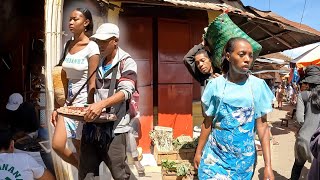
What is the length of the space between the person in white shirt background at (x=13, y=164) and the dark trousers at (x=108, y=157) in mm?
408

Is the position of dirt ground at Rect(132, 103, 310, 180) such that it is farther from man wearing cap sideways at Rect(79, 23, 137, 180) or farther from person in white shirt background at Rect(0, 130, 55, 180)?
person in white shirt background at Rect(0, 130, 55, 180)

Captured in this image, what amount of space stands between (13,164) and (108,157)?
76 cm

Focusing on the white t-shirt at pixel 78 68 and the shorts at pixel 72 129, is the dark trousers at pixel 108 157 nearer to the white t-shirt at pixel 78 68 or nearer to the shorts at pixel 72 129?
the shorts at pixel 72 129

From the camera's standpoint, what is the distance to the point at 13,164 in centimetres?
271

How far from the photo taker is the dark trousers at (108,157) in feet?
10.2

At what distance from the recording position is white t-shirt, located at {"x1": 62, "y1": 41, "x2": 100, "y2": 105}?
3385mm

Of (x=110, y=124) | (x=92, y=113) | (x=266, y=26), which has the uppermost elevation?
(x=266, y=26)

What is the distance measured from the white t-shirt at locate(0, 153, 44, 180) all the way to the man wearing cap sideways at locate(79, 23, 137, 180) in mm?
510

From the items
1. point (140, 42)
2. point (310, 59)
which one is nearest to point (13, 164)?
point (140, 42)

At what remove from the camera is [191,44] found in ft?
24.6

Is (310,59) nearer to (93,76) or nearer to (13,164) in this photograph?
(93,76)

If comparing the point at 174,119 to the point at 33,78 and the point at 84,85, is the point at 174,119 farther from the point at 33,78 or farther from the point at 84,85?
the point at 84,85

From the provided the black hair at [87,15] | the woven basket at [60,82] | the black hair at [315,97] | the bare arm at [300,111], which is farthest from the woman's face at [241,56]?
the bare arm at [300,111]

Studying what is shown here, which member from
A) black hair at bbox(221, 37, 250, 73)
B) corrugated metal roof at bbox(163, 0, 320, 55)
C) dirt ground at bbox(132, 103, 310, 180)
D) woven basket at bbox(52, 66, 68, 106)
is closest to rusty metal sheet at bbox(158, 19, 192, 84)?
corrugated metal roof at bbox(163, 0, 320, 55)
